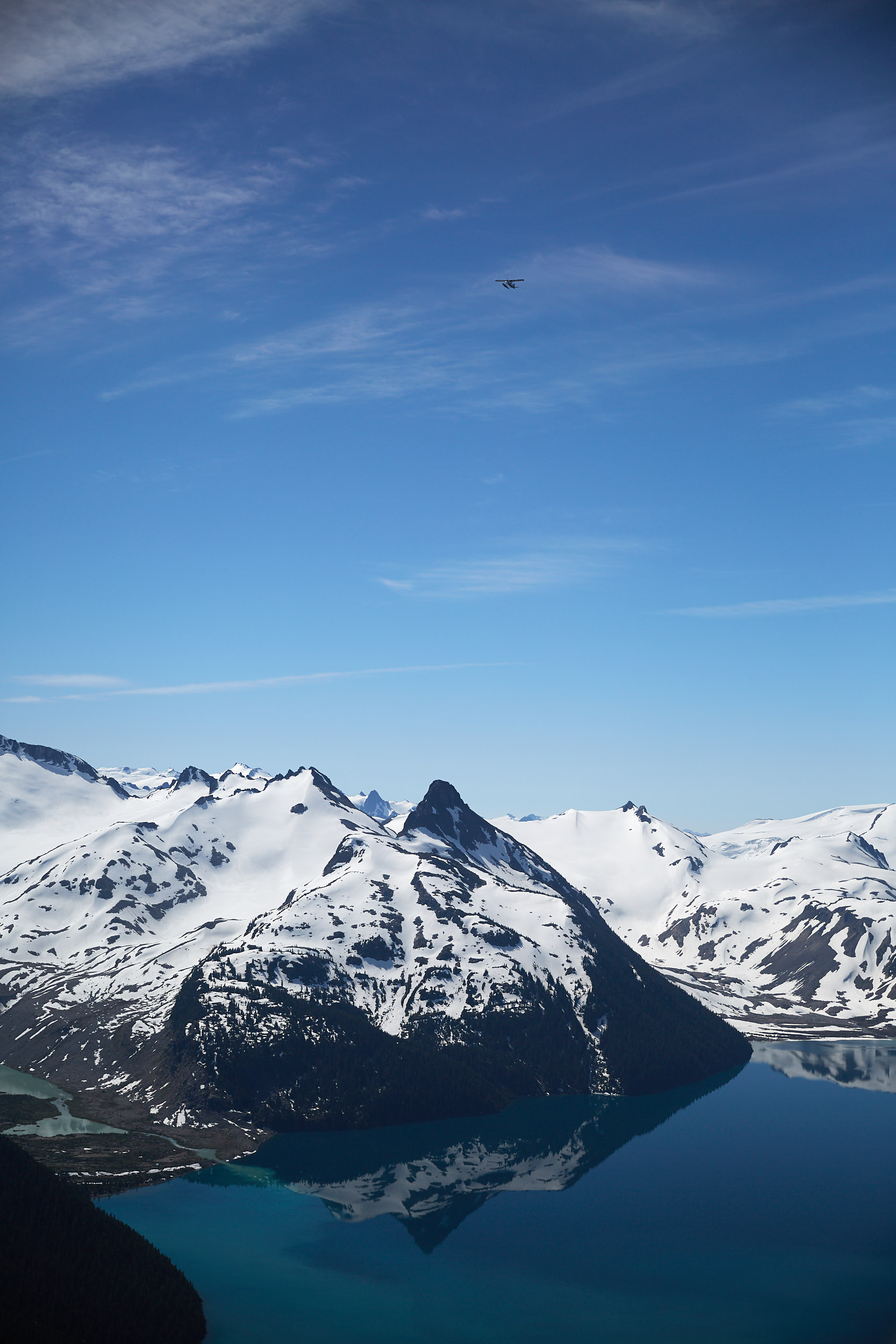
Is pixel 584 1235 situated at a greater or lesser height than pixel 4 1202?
lesser

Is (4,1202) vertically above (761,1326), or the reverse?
(4,1202)

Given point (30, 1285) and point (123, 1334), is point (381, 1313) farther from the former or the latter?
point (30, 1285)

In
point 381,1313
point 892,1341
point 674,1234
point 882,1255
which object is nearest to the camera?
point 892,1341

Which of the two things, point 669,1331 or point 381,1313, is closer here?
point 669,1331

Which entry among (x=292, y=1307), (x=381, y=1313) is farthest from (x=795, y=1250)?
(x=292, y=1307)

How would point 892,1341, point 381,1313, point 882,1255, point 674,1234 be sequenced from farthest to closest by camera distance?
point 674,1234
point 882,1255
point 381,1313
point 892,1341

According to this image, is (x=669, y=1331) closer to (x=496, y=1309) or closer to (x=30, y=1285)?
(x=496, y=1309)

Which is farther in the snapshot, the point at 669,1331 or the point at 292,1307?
the point at 292,1307

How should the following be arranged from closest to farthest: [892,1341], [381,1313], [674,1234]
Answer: [892,1341] → [381,1313] → [674,1234]

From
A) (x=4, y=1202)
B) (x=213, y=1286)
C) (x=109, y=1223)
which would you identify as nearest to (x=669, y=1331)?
(x=213, y=1286)
